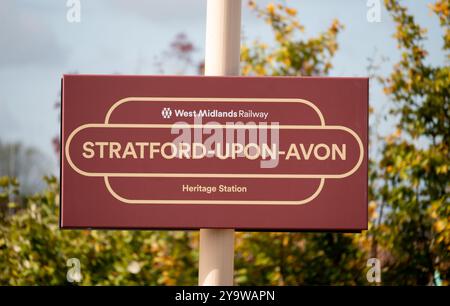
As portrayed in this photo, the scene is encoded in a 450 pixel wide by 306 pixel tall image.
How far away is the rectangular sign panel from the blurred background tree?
404cm

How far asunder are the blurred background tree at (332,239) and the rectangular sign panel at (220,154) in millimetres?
4037

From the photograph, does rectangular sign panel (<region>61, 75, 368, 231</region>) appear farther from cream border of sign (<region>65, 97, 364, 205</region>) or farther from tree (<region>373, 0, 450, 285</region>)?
tree (<region>373, 0, 450, 285</region>)

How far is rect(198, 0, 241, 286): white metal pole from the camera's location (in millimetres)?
4109

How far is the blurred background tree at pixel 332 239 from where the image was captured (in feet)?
26.7

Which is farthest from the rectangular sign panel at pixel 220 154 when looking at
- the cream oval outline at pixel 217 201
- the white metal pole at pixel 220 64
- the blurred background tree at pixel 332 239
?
the blurred background tree at pixel 332 239

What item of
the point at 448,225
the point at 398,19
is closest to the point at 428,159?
the point at 448,225

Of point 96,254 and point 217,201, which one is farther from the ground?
point 217,201

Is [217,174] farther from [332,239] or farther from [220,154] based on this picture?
[332,239]

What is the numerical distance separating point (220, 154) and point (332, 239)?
472cm

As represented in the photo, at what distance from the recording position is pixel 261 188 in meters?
4.03

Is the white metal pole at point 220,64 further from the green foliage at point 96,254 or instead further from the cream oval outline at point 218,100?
the green foliage at point 96,254

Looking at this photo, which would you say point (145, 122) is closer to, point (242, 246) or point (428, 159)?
point (242, 246)

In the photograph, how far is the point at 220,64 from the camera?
13.4 ft

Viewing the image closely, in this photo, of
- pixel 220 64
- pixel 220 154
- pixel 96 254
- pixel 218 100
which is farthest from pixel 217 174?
pixel 96 254
